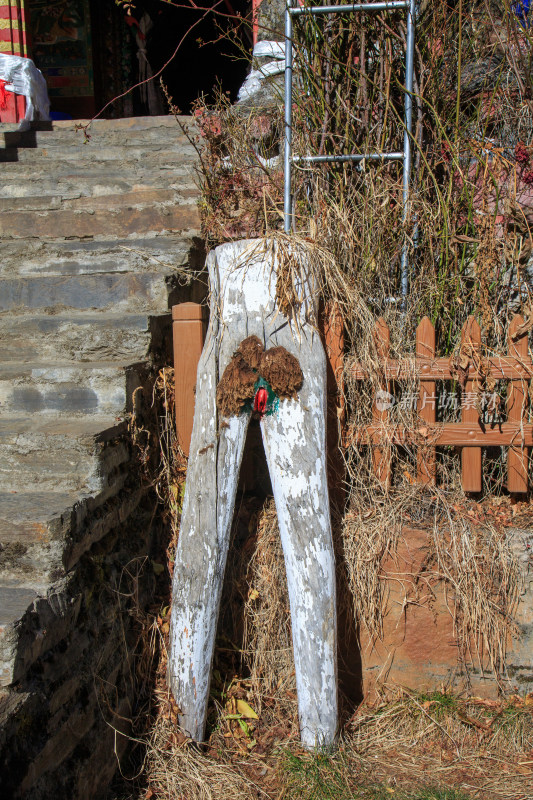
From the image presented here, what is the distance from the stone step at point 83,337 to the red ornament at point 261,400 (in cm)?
71

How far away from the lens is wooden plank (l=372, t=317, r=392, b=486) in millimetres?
2627

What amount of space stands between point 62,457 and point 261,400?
795mm

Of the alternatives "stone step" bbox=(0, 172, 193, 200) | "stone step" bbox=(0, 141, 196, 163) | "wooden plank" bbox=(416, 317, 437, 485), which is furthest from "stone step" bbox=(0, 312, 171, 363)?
"stone step" bbox=(0, 141, 196, 163)

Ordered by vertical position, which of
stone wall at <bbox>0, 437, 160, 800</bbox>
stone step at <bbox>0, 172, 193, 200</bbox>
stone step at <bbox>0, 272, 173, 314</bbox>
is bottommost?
stone wall at <bbox>0, 437, 160, 800</bbox>

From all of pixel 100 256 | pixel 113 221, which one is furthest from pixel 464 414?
pixel 113 221

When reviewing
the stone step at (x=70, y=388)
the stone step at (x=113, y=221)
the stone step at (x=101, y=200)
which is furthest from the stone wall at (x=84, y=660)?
the stone step at (x=101, y=200)

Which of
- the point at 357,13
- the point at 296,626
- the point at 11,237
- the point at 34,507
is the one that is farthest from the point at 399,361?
the point at 11,237

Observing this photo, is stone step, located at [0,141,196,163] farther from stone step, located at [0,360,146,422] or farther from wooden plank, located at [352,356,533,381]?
wooden plank, located at [352,356,533,381]

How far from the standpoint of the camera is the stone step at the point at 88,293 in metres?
3.01

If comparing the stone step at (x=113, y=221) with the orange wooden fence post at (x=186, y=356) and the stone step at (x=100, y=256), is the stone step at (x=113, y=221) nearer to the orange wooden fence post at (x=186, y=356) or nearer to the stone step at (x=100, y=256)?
the stone step at (x=100, y=256)

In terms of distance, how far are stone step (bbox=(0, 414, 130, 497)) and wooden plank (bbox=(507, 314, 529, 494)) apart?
168 centimetres

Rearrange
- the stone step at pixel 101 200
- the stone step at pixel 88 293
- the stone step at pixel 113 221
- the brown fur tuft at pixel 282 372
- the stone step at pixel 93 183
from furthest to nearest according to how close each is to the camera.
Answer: the stone step at pixel 93 183 < the stone step at pixel 101 200 < the stone step at pixel 113 221 < the stone step at pixel 88 293 < the brown fur tuft at pixel 282 372

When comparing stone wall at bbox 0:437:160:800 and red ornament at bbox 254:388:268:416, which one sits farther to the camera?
red ornament at bbox 254:388:268:416

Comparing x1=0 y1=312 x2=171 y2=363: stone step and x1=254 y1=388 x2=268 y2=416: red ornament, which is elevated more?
x1=0 y1=312 x2=171 y2=363: stone step
